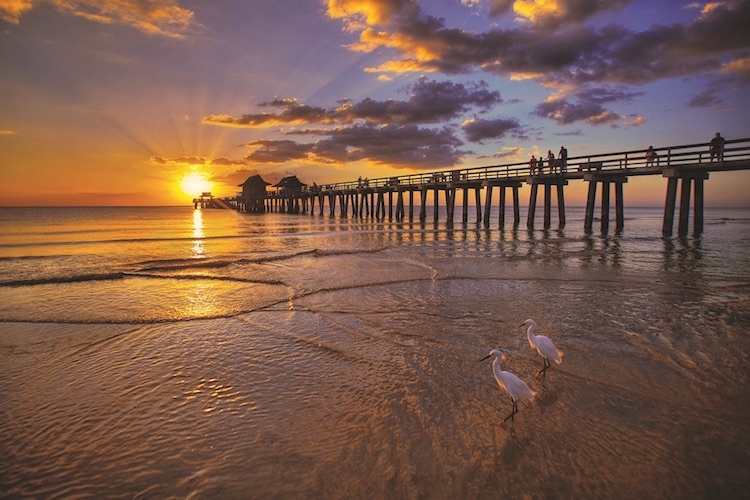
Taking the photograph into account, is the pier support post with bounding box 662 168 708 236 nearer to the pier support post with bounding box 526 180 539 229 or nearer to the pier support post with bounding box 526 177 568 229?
→ the pier support post with bounding box 526 177 568 229

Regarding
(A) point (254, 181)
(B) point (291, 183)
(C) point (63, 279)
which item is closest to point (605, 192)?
(C) point (63, 279)

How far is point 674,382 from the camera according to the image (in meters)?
4.02

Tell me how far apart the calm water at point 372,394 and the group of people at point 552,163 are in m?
16.3

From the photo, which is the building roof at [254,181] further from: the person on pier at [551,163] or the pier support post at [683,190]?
the pier support post at [683,190]

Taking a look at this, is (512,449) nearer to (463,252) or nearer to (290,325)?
(290,325)

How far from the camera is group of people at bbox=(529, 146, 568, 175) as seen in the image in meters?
23.2

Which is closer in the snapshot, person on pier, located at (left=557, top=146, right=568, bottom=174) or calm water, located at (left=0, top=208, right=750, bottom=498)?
calm water, located at (left=0, top=208, right=750, bottom=498)

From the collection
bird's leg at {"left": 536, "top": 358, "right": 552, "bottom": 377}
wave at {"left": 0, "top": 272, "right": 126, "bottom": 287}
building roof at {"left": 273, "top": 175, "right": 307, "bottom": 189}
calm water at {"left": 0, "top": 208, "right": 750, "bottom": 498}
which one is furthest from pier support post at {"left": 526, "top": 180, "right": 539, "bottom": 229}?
building roof at {"left": 273, "top": 175, "right": 307, "bottom": 189}

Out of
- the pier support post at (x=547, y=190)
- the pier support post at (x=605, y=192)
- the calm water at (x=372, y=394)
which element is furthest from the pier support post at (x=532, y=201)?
the calm water at (x=372, y=394)

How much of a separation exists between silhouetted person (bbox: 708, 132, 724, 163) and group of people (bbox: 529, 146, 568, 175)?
7.24 meters

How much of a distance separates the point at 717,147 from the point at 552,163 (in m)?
8.15

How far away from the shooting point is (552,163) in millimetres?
23406

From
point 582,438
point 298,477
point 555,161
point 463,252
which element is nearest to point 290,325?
point 298,477

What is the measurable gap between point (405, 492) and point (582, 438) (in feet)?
5.29
